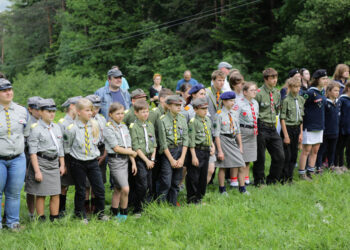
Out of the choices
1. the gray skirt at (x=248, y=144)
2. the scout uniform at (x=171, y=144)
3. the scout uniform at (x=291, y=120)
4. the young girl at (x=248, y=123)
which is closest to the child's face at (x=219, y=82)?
the young girl at (x=248, y=123)

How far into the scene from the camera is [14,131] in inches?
189

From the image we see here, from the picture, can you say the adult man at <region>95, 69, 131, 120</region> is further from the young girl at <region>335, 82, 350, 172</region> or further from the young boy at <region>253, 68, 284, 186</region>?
the young girl at <region>335, 82, 350, 172</region>

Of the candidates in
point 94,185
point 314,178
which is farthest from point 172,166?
point 314,178

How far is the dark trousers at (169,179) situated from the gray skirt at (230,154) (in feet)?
2.94

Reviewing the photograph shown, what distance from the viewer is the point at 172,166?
5.88 m

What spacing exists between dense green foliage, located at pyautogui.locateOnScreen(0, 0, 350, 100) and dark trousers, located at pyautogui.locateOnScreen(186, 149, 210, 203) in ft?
42.7

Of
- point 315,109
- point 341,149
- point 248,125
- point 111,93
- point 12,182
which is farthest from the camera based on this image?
point 341,149

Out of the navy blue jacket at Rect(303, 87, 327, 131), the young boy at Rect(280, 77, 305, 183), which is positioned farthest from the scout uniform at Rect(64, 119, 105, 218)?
the navy blue jacket at Rect(303, 87, 327, 131)

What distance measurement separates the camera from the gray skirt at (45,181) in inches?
200

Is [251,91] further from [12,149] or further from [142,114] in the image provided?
[12,149]

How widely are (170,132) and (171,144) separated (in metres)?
0.20

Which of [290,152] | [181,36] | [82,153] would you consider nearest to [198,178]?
[82,153]

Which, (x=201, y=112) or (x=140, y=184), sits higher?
(x=201, y=112)

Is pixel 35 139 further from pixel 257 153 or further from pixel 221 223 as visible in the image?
pixel 257 153
